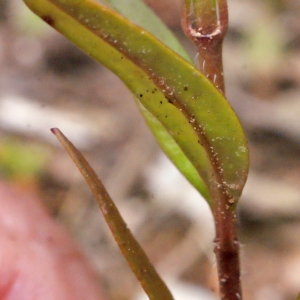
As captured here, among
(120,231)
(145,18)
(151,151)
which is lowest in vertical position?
(120,231)

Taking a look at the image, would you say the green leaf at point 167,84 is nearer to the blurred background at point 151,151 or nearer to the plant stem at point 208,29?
the plant stem at point 208,29

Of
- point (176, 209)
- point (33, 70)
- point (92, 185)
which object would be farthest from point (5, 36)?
point (92, 185)

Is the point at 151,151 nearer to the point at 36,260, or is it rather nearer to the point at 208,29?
the point at 36,260

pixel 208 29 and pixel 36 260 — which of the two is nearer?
pixel 208 29

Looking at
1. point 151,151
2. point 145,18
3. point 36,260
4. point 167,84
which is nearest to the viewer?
point 167,84

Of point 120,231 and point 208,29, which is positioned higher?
point 208,29

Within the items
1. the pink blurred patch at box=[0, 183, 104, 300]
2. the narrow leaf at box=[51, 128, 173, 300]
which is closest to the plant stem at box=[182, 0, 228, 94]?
the narrow leaf at box=[51, 128, 173, 300]

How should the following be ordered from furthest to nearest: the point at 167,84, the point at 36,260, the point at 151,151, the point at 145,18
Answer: the point at 151,151, the point at 36,260, the point at 145,18, the point at 167,84

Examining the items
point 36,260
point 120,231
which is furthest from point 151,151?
point 120,231

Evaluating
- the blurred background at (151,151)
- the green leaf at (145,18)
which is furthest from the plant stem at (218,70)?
the blurred background at (151,151)
